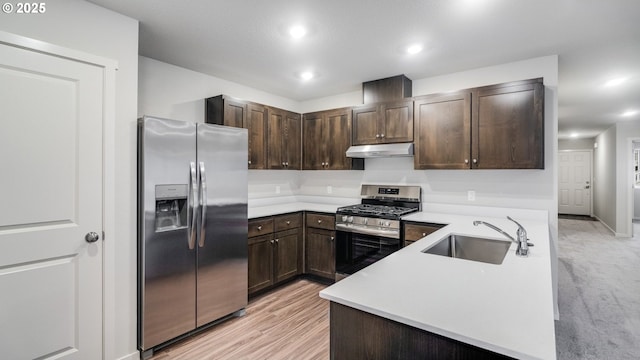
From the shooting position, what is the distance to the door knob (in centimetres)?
204

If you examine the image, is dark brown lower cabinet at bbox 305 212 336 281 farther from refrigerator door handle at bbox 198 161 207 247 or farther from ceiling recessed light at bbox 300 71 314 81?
ceiling recessed light at bbox 300 71 314 81

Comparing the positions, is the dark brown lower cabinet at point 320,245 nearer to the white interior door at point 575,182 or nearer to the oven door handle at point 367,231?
the oven door handle at point 367,231

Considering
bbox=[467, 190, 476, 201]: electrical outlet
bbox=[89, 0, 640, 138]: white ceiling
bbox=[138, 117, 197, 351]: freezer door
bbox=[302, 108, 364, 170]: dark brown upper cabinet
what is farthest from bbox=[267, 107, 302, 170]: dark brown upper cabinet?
bbox=[467, 190, 476, 201]: electrical outlet

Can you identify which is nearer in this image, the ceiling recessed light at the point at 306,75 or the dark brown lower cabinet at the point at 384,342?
the dark brown lower cabinet at the point at 384,342

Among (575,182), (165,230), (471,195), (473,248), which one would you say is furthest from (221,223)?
(575,182)

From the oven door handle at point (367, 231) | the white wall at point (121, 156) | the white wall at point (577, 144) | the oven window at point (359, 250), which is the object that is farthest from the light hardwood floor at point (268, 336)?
the white wall at point (577, 144)

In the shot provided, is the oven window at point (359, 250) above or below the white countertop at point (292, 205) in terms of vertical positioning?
below

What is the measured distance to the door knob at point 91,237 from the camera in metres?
2.04

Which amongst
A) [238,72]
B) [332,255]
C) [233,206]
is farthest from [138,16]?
[332,255]

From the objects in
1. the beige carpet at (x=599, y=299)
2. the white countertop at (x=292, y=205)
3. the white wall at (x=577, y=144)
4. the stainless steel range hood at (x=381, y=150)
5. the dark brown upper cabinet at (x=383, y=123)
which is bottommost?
the beige carpet at (x=599, y=299)

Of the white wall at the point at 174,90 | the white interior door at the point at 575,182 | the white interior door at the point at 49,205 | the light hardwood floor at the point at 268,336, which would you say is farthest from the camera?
the white interior door at the point at 575,182

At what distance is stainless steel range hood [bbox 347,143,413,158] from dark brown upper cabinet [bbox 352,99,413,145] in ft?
0.23

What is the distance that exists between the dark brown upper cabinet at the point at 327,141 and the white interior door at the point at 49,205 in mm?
2626

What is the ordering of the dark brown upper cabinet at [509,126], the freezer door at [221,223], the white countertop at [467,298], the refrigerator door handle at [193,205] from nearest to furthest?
1. the white countertop at [467,298]
2. the refrigerator door handle at [193,205]
3. the freezer door at [221,223]
4. the dark brown upper cabinet at [509,126]
